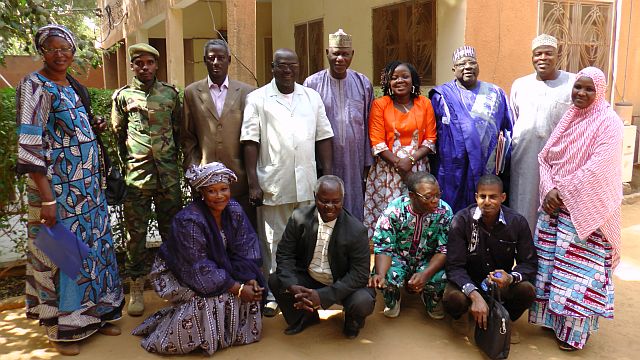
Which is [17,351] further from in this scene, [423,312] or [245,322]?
[423,312]

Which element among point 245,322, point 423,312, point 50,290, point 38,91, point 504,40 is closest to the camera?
point 38,91

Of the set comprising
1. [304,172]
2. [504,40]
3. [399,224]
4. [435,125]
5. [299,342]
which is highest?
[504,40]

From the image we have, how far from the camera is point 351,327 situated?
11.5ft

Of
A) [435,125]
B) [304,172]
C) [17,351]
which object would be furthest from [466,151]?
[17,351]

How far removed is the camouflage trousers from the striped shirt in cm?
103

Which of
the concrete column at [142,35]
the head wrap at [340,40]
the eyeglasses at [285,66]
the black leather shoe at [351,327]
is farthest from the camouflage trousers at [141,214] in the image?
the concrete column at [142,35]

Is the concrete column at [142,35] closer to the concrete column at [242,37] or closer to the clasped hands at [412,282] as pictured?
the concrete column at [242,37]

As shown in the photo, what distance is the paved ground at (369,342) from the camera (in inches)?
131

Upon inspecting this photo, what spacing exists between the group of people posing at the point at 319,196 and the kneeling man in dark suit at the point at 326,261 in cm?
1

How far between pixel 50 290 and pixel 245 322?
3.94 ft

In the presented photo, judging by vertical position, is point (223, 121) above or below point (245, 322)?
above

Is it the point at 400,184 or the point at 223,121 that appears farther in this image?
the point at 400,184

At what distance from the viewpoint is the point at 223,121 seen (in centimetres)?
372

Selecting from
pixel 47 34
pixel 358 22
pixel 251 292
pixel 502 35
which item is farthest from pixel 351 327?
pixel 358 22
